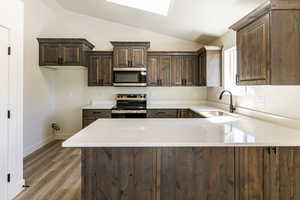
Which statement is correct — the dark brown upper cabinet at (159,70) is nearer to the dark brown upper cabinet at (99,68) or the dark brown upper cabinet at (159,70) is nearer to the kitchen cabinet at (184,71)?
the kitchen cabinet at (184,71)

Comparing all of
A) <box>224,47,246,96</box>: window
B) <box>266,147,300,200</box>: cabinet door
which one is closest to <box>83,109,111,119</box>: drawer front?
<box>224,47,246,96</box>: window

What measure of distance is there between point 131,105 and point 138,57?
1130 millimetres

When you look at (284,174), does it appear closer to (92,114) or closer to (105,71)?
(92,114)

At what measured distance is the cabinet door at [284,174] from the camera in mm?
1738

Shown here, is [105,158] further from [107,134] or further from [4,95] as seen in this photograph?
[4,95]

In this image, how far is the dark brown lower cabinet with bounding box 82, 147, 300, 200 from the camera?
1766 millimetres

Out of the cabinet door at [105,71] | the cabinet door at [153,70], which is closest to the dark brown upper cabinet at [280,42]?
the cabinet door at [153,70]

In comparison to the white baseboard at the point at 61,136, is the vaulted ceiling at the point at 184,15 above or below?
above

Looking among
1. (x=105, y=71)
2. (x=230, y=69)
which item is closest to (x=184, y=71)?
(x=230, y=69)

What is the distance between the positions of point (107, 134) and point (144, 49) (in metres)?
3.41

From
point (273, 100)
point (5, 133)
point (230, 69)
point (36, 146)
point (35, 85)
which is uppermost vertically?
point (230, 69)

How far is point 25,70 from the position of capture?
168 inches

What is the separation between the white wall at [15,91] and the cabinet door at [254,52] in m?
2.69

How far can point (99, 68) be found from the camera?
16.7 feet
